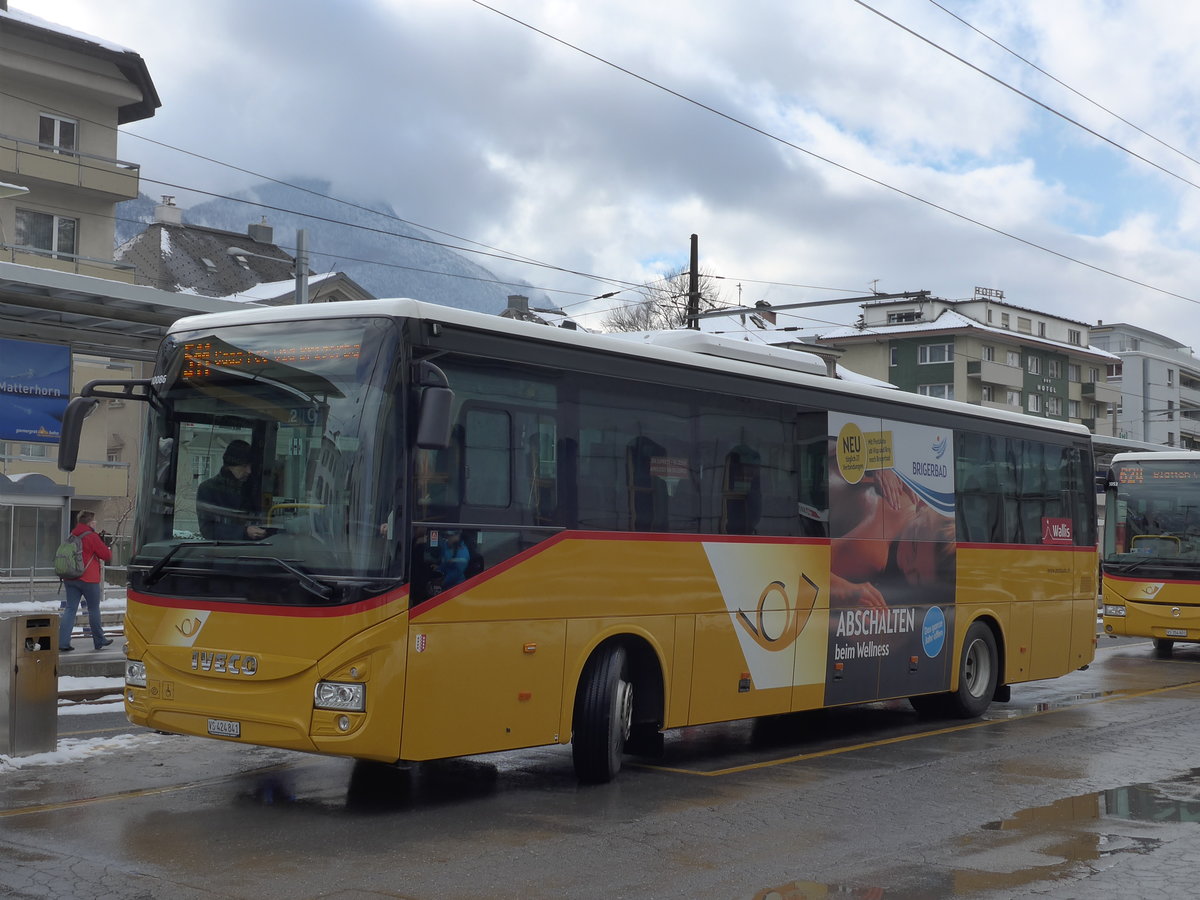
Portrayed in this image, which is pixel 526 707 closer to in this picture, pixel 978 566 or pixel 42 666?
pixel 42 666

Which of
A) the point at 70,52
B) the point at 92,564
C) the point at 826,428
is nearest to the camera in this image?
the point at 826,428

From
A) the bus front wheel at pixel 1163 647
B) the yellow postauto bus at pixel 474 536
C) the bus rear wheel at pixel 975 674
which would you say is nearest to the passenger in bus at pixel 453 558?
the yellow postauto bus at pixel 474 536

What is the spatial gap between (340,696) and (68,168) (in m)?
37.4

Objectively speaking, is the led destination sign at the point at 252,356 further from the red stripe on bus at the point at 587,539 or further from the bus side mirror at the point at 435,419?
the red stripe on bus at the point at 587,539

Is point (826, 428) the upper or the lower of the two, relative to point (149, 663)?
upper

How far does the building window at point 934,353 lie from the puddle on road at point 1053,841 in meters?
73.8

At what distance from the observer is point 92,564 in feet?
59.8

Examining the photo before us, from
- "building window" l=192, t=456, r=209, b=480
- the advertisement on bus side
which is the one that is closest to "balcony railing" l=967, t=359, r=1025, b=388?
the advertisement on bus side

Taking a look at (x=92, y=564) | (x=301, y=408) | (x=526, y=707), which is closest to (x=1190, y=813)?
(x=526, y=707)

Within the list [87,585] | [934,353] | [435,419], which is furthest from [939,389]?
[435,419]

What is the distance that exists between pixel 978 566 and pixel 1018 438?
5.42ft

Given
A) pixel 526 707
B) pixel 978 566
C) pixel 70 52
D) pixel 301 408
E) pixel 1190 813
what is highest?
pixel 70 52

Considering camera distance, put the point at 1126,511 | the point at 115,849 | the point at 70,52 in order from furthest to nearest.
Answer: the point at 70,52
the point at 1126,511
the point at 115,849

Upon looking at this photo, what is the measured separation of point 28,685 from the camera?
10234 mm
